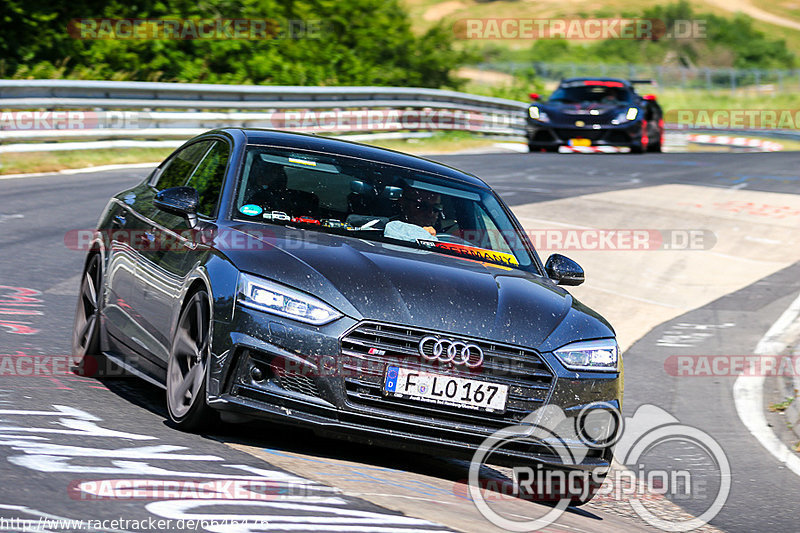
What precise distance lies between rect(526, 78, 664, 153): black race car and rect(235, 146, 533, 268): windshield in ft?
62.9

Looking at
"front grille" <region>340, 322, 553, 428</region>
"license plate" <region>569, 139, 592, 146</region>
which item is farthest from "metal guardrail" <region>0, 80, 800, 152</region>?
"front grille" <region>340, 322, 553, 428</region>

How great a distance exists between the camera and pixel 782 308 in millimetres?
11922

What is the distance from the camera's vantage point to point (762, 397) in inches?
364

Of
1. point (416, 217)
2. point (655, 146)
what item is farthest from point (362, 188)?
point (655, 146)

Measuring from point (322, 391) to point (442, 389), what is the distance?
1.66 ft

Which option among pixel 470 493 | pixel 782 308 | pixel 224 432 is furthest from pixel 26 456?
pixel 782 308

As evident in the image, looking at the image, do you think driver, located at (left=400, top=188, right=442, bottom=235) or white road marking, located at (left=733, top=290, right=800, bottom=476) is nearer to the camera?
driver, located at (left=400, top=188, right=442, bottom=235)

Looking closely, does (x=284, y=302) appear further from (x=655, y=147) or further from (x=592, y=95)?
(x=655, y=147)

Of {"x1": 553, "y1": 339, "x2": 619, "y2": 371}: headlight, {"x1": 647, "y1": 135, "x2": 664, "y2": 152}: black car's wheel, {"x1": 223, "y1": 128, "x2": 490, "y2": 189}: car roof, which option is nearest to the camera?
{"x1": 553, "y1": 339, "x2": 619, "y2": 371}: headlight

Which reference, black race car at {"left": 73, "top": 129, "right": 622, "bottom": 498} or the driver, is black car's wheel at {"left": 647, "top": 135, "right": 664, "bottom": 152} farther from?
the driver

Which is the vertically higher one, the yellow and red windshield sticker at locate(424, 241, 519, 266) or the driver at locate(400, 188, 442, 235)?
the driver at locate(400, 188, 442, 235)

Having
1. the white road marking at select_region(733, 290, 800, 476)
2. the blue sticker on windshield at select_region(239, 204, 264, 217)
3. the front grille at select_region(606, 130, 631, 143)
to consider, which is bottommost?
the white road marking at select_region(733, 290, 800, 476)

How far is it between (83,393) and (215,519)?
2.50m

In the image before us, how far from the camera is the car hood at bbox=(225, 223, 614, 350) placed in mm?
5395
